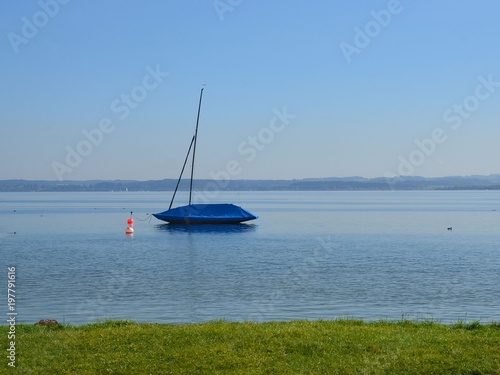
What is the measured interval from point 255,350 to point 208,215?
69.3 metres

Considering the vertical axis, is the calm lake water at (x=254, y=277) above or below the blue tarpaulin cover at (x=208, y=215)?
below

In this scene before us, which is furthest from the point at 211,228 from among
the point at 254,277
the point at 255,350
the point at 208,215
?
the point at 255,350

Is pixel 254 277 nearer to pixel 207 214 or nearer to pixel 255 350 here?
pixel 255 350

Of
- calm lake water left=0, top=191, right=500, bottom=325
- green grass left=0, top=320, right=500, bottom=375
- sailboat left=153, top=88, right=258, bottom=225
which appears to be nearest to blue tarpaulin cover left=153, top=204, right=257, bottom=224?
sailboat left=153, top=88, right=258, bottom=225

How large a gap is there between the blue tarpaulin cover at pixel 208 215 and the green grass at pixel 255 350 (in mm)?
65720

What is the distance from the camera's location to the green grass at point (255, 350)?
11.9m

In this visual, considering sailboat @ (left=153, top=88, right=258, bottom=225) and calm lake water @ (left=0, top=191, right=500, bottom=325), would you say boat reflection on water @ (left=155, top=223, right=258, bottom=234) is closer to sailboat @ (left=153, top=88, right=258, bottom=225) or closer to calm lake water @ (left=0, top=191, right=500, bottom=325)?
sailboat @ (left=153, top=88, right=258, bottom=225)

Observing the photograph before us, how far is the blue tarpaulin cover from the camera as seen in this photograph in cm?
8131

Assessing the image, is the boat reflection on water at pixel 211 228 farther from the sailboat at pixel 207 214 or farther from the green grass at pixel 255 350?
the green grass at pixel 255 350

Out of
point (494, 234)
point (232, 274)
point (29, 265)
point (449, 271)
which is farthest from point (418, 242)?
point (29, 265)

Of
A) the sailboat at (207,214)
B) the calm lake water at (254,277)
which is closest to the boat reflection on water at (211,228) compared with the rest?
the sailboat at (207,214)

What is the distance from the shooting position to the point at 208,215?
82000mm

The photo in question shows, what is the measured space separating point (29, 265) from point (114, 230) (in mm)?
40948

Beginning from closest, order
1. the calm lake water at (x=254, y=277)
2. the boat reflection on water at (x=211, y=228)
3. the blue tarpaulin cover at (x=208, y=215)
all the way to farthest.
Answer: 1. the calm lake water at (x=254, y=277)
2. the boat reflection on water at (x=211, y=228)
3. the blue tarpaulin cover at (x=208, y=215)
